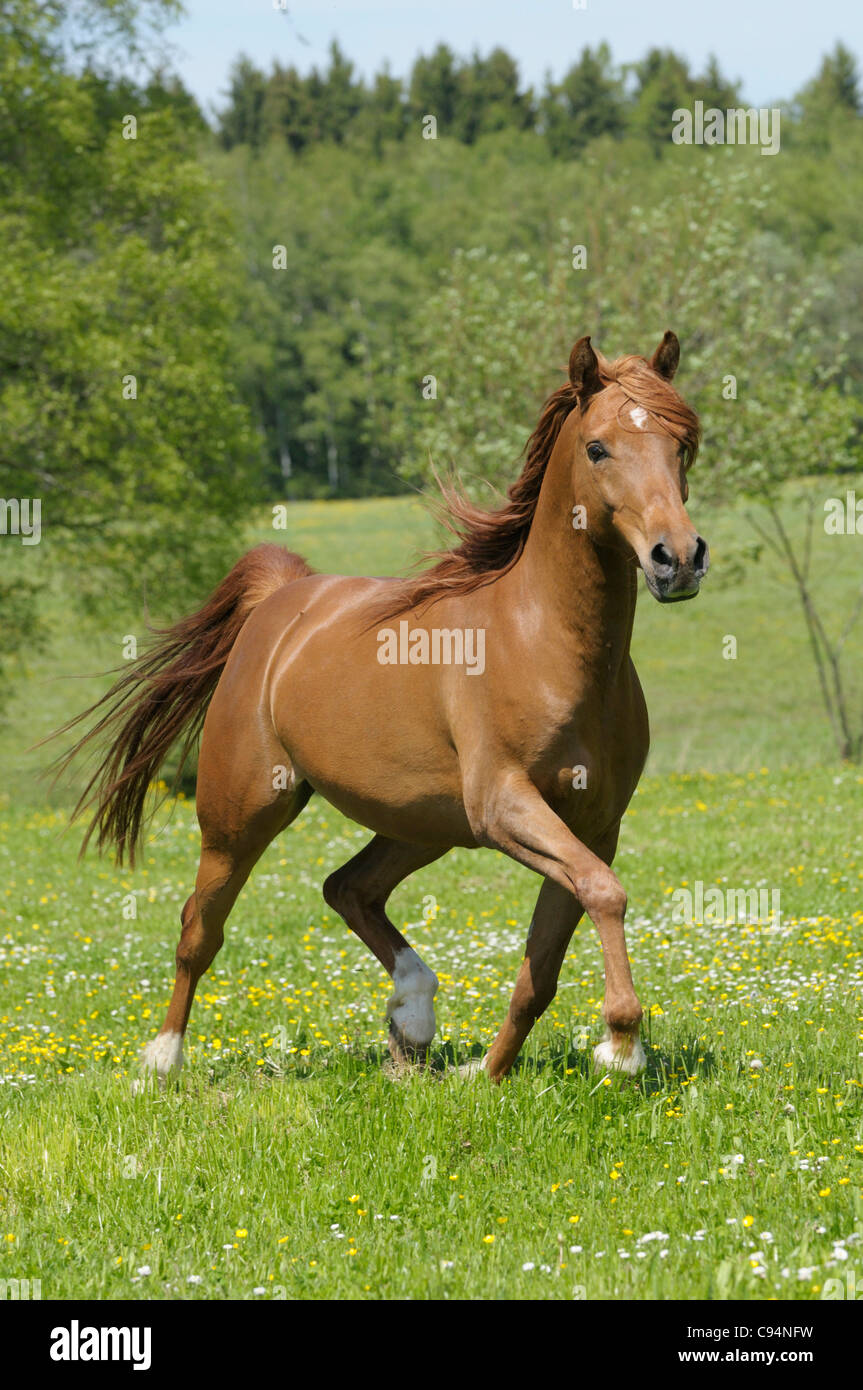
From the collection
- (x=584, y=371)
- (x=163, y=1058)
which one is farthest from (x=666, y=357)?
(x=163, y=1058)

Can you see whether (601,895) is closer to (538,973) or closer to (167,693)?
(538,973)

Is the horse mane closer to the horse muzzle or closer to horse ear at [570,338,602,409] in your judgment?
horse ear at [570,338,602,409]

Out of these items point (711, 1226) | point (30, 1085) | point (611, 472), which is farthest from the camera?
point (30, 1085)

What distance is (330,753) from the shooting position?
20.5 ft

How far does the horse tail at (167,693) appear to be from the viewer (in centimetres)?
745

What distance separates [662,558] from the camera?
15.3ft

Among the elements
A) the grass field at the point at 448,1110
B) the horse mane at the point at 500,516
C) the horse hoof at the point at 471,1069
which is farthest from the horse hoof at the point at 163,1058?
the horse mane at the point at 500,516

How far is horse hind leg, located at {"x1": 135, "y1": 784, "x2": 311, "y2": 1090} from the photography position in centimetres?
671

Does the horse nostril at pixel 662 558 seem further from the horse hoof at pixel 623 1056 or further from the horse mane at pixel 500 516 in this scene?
the horse hoof at pixel 623 1056

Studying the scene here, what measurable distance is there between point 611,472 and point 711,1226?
2.62m

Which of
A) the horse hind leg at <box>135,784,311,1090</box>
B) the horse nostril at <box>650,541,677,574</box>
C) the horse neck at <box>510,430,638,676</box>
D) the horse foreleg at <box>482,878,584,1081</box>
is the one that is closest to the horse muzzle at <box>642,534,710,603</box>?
the horse nostril at <box>650,541,677,574</box>

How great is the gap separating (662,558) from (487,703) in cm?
121
